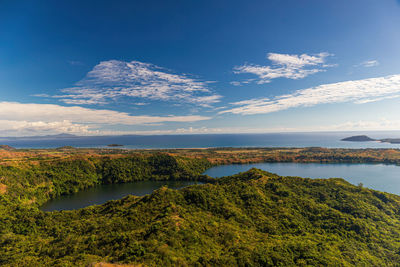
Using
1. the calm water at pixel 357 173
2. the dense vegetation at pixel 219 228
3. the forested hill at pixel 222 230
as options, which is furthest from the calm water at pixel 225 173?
the forested hill at pixel 222 230

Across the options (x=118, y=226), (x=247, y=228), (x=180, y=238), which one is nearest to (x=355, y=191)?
(x=247, y=228)

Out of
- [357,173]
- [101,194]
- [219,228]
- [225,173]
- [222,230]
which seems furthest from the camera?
[225,173]

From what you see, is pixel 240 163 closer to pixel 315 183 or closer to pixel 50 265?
pixel 315 183

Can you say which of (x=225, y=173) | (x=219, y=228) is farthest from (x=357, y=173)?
(x=219, y=228)

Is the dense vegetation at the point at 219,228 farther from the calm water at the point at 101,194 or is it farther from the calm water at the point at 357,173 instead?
the calm water at the point at 357,173

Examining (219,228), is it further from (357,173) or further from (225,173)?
(357,173)
